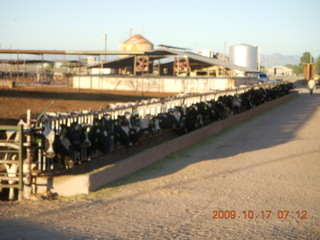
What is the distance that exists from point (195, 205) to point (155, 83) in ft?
116

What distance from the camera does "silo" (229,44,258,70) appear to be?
70938 millimetres

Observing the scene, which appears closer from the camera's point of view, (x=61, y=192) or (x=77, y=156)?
(x=61, y=192)

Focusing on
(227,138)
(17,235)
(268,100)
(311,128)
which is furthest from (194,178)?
(268,100)

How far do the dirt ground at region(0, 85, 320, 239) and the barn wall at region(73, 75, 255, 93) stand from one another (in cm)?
2771

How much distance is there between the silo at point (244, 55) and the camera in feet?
233

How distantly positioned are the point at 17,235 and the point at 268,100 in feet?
84.2

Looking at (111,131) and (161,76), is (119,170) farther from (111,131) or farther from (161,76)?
(161,76)

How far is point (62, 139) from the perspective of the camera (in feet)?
29.1

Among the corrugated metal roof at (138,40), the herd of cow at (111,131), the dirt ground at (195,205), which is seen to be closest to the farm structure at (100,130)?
the herd of cow at (111,131)

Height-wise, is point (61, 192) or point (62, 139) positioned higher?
point (62, 139)

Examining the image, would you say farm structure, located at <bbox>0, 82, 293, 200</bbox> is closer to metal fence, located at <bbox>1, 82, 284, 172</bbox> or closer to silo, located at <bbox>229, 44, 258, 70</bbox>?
metal fence, located at <bbox>1, 82, 284, 172</bbox>

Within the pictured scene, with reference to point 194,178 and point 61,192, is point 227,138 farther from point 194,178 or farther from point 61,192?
point 61,192
